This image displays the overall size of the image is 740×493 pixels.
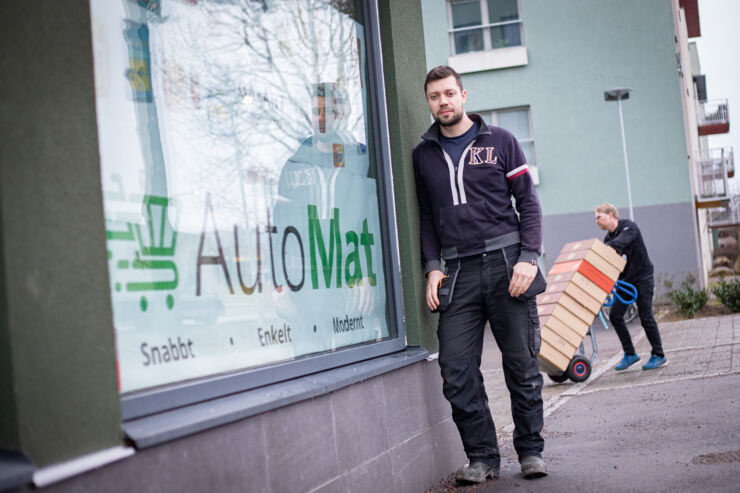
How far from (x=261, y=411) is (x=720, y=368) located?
22.4 feet

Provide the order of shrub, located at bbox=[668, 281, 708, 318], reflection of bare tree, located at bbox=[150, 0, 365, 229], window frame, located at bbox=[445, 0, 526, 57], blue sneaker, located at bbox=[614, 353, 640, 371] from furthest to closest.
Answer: window frame, located at bbox=[445, 0, 526, 57] < shrub, located at bbox=[668, 281, 708, 318] < blue sneaker, located at bbox=[614, 353, 640, 371] < reflection of bare tree, located at bbox=[150, 0, 365, 229]

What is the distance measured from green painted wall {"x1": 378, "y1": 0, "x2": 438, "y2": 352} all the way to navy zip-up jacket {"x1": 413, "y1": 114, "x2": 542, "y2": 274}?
0.64ft

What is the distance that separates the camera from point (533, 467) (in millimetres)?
4652

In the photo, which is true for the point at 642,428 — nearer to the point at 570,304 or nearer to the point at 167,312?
the point at 570,304

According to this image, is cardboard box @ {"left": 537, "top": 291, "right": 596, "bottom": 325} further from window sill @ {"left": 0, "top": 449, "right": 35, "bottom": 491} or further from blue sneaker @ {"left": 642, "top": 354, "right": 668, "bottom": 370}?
window sill @ {"left": 0, "top": 449, "right": 35, "bottom": 491}

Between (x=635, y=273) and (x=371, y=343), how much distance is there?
5.85m

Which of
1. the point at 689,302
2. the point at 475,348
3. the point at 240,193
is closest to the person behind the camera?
the point at 240,193

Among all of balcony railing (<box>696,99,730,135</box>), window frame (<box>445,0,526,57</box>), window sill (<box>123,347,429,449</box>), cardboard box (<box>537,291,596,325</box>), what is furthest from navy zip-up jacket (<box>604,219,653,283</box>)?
balcony railing (<box>696,99,730,135</box>)

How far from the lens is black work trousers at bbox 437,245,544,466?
4605mm

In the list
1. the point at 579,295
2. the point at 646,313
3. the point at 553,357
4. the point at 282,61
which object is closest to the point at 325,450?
the point at 282,61

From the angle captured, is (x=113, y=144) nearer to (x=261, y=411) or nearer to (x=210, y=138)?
(x=210, y=138)

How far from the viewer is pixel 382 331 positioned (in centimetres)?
478

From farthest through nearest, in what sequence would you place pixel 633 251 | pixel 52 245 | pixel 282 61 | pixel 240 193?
pixel 633 251
pixel 282 61
pixel 240 193
pixel 52 245

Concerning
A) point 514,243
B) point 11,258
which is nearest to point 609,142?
point 514,243
